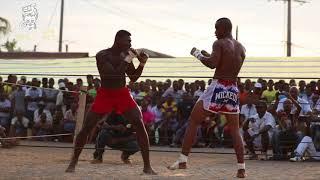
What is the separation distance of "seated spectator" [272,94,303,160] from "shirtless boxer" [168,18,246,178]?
4.24 m

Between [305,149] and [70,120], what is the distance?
20.1 feet

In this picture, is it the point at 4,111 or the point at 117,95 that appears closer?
the point at 117,95

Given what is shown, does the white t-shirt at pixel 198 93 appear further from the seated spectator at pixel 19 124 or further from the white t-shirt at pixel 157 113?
the seated spectator at pixel 19 124

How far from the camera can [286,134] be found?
Answer: 1184 cm

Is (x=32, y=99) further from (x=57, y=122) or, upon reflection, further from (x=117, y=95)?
(x=117, y=95)

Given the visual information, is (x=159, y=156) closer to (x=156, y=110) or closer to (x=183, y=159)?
Answer: (x=156, y=110)

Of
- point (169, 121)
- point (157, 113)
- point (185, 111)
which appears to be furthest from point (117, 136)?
point (157, 113)

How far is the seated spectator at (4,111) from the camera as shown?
15961mm

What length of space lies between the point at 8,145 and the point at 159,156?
3303mm

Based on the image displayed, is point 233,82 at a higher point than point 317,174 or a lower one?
higher

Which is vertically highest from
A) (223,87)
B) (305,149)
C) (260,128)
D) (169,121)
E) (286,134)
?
(223,87)

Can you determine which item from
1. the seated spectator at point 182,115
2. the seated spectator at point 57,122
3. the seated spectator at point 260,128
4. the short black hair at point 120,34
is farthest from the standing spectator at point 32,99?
the short black hair at point 120,34

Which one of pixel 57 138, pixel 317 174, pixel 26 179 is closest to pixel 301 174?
pixel 317 174

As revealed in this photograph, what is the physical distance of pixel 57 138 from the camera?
50.8 feet
